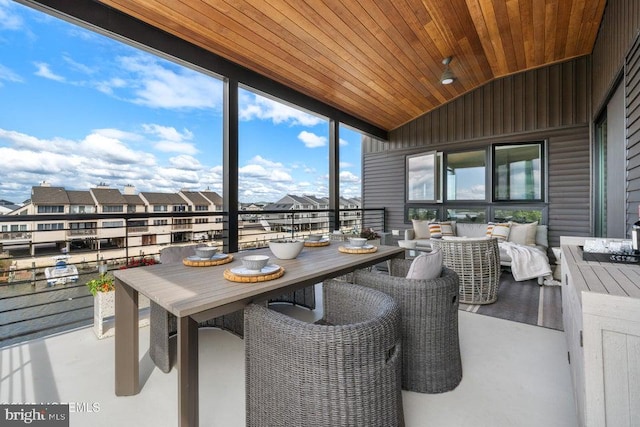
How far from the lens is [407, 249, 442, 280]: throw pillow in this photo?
64.8 inches

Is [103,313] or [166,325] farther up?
[166,325]

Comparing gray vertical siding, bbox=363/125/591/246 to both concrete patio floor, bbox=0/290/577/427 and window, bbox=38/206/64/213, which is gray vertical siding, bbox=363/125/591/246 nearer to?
concrete patio floor, bbox=0/290/577/427

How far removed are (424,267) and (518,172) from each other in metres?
4.65

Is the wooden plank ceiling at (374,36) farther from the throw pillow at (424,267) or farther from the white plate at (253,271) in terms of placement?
the throw pillow at (424,267)

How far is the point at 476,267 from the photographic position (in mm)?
3021

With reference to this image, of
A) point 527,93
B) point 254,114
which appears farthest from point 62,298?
point 527,93

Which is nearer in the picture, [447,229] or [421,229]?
[447,229]

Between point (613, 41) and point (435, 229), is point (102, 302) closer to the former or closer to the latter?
point (435, 229)

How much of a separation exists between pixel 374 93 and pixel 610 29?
2.69 metres

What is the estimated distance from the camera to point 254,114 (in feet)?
20.2

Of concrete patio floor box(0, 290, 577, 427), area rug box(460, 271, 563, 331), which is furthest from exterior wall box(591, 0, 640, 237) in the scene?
concrete patio floor box(0, 290, 577, 427)

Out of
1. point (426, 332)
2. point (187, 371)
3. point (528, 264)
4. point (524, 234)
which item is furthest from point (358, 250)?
point (524, 234)

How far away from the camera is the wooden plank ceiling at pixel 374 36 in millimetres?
2680

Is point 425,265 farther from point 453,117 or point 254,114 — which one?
point 254,114
